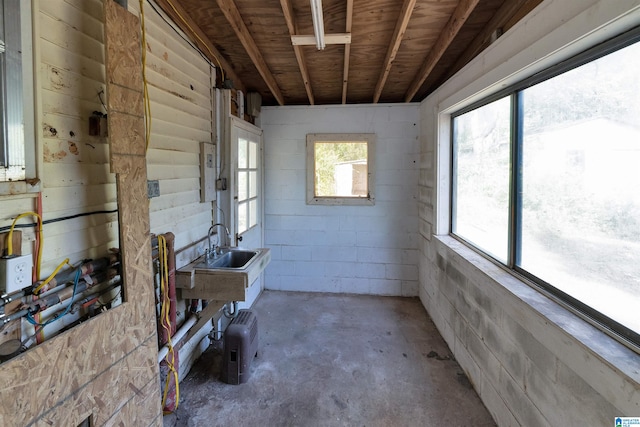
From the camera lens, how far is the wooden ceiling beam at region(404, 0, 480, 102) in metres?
2.34

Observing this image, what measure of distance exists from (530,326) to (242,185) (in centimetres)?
300

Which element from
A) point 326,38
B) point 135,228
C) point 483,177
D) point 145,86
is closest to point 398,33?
point 326,38

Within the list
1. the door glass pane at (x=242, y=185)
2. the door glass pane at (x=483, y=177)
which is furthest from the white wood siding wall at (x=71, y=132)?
the door glass pane at (x=483, y=177)

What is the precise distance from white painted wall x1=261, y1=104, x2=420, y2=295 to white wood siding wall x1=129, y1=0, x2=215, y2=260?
5.47ft

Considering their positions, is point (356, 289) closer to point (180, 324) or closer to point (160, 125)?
point (180, 324)

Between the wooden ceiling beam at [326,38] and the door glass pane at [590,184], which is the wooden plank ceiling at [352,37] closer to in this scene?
the wooden ceiling beam at [326,38]

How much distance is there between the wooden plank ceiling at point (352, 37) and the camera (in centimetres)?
245

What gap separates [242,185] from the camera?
3766mm

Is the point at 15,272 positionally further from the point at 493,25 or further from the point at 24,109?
the point at 493,25

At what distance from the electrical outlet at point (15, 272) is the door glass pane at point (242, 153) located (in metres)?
2.48

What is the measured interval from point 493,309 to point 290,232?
303cm

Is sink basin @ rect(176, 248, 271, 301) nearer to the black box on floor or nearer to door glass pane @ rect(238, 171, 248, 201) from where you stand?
the black box on floor

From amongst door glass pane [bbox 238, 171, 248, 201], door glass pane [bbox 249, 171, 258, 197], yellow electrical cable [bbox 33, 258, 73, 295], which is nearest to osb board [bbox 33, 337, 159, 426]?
yellow electrical cable [bbox 33, 258, 73, 295]

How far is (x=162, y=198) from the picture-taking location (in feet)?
7.63
